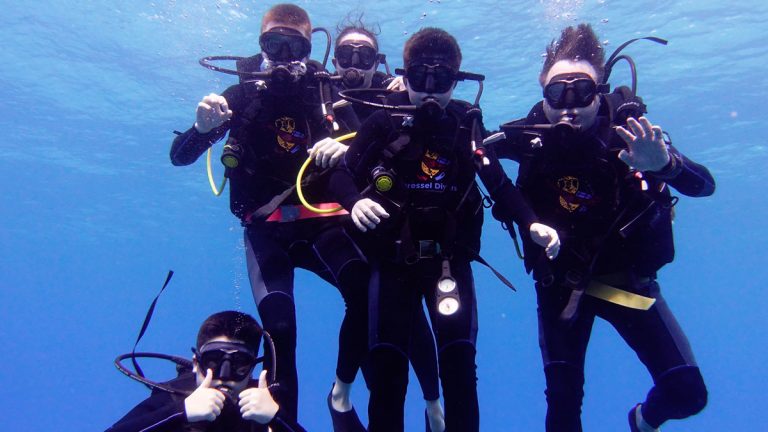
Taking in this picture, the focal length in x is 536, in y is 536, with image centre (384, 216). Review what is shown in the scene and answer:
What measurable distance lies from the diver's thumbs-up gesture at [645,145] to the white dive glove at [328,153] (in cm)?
247

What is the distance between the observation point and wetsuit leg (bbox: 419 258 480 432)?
4320mm

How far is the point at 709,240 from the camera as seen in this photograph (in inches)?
1834

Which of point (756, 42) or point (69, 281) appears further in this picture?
point (69, 281)

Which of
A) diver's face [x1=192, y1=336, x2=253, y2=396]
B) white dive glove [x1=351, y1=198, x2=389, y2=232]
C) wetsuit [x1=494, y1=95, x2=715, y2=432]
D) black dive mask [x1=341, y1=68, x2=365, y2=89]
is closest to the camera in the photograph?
diver's face [x1=192, y1=336, x2=253, y2=396]

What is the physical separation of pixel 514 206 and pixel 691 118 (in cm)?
2124

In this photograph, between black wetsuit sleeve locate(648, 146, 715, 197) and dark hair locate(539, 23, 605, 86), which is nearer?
black wetsuit sleeve locate(648, 146, 715, 197)

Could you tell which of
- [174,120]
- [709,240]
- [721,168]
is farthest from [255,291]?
[709,240]

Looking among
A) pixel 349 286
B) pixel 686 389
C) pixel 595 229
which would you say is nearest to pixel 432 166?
pixel 349 286

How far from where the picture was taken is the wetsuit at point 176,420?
Answer: 3.71 m

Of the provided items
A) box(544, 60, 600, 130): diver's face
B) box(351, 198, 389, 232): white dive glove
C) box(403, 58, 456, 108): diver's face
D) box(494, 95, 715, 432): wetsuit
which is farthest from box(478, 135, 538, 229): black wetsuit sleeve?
box(351, 198, 389, 232): white dive glove

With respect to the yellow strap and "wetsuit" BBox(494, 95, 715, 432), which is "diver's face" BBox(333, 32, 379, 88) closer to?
"wetsuit" BBox(494, 95, 715, 432)

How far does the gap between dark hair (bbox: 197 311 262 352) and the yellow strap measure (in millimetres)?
3310

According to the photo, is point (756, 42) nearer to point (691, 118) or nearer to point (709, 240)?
point (691, 118)

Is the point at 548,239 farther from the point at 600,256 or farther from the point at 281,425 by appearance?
the point at 281,425
